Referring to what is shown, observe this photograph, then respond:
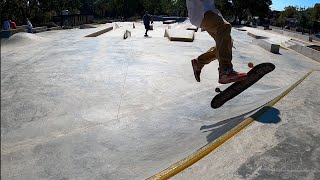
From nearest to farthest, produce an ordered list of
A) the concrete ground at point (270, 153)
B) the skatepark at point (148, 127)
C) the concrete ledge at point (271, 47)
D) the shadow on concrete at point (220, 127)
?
the concrete ground at point (270, 153), the skatepark at point (148, 127), the shadow on concrete at point (220, 127), the concrete ledge at point (271, 47)

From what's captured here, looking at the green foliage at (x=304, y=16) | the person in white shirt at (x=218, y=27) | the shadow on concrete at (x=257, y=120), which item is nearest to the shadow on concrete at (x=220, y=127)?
the shadow on concrete at (x=257, y=120)

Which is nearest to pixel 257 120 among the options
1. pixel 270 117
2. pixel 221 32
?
pixel 270 117

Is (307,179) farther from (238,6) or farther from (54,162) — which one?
(238,6)

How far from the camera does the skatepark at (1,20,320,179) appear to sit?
318 cm

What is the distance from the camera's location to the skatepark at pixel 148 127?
10.4 ft

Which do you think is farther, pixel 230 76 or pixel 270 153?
pixel 230 76

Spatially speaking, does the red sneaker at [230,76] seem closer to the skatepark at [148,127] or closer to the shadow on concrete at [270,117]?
the skatepark at [148,127]

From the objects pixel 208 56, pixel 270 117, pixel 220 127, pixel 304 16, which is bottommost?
pixel 220 127

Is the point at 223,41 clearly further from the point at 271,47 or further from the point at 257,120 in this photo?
the point at 271,47

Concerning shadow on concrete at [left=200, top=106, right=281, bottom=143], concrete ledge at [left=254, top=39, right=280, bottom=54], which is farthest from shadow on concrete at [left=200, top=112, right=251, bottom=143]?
concrete ledge at [left=254, top=39, right=280, bottom=54]

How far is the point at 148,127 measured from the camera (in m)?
5.00

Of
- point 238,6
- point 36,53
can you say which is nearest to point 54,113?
point 36,53

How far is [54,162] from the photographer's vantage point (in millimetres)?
3770

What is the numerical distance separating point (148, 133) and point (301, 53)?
51.2 ft
